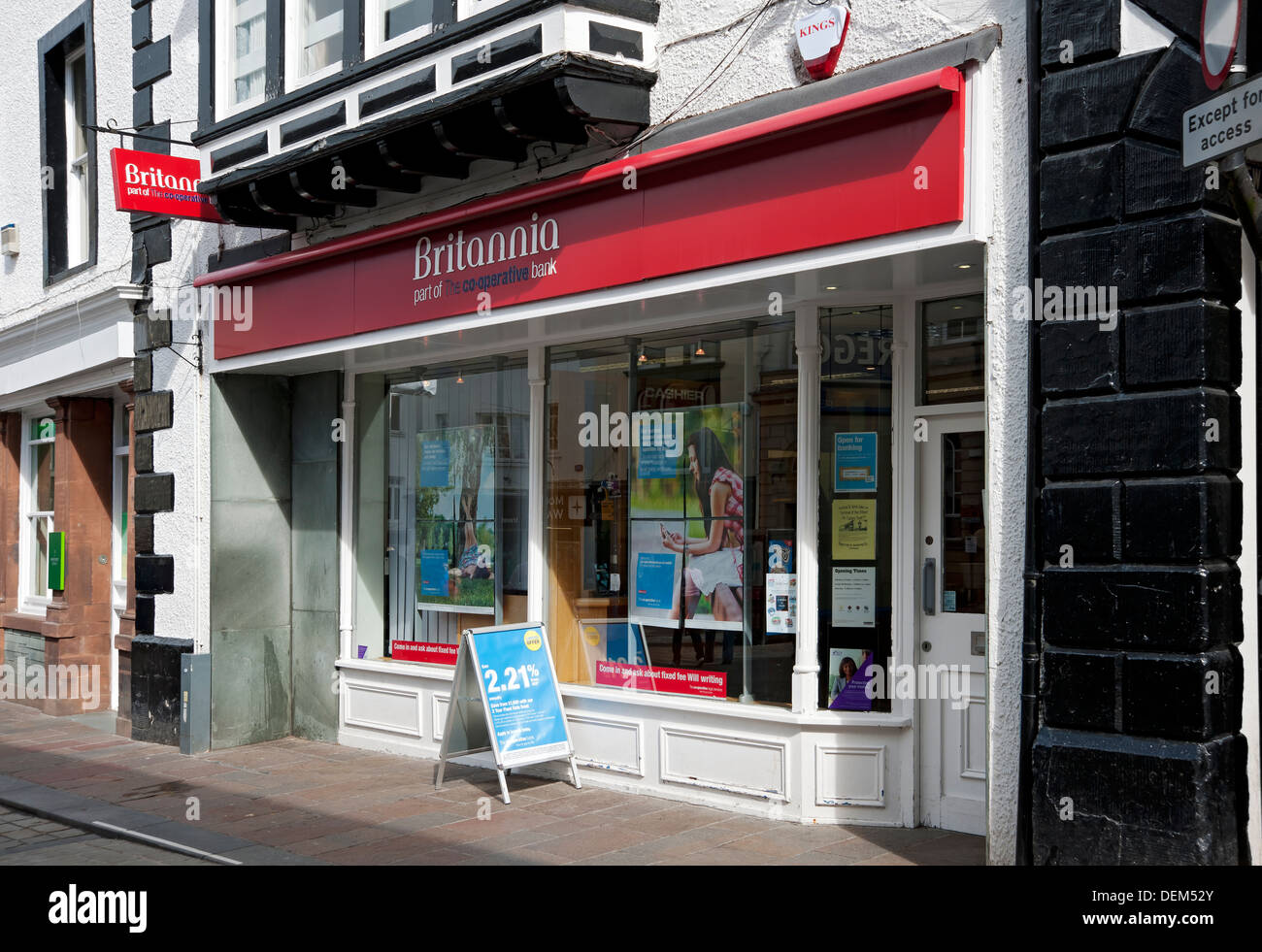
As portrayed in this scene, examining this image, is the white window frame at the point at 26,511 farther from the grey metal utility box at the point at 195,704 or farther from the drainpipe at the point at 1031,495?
the drainpipe at the point at 1031,495

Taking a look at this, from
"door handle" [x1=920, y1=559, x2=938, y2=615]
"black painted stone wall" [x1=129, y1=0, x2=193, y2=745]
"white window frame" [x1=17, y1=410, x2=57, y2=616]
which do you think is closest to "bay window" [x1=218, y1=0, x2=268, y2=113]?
"black painted stone wall" [x1=129, y1=0, x2=193, y2=745]

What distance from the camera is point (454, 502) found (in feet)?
31.1

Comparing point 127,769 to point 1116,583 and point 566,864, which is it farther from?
point 1116,583

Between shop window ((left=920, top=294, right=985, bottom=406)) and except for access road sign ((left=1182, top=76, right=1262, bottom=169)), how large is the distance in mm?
1976

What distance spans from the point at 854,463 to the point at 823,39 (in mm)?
2258

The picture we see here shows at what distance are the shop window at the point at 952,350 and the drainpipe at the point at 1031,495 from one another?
117cm

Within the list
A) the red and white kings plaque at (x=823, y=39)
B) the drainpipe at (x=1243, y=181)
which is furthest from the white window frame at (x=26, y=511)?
the drainpipe at (x=1243, y=181)

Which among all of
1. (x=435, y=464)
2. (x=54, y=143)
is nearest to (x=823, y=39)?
(x=435, y=464)

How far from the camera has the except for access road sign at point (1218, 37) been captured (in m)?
4.47

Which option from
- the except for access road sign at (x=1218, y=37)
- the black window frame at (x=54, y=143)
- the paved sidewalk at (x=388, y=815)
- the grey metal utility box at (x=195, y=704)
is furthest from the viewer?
the black window frame at (x=54, y=143)

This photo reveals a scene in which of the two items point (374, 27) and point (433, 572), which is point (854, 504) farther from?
point (374, 27)

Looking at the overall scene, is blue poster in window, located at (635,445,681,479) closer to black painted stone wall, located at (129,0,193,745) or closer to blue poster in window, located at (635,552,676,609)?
blue poster in window, located at (635,552,676,609)

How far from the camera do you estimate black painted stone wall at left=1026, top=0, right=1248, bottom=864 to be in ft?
16.0

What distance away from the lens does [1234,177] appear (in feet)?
15.9
